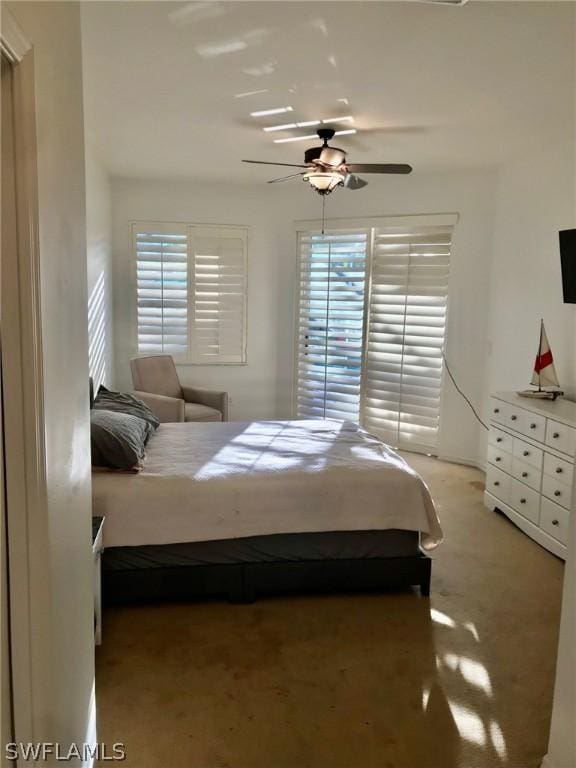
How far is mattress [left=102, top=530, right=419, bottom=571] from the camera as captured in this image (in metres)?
2.66

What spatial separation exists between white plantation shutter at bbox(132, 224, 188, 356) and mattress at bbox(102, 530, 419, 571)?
341cm

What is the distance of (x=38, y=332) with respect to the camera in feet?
3.95

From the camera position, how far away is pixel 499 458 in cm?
402

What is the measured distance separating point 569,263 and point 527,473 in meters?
1.36

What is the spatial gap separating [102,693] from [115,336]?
4.09 metres

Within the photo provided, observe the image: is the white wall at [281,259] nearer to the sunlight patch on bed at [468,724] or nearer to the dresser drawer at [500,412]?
the dresser drawer at [500,412]

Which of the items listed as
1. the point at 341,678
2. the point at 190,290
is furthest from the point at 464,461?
the point at 341,678

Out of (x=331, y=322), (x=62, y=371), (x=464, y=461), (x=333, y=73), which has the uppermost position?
(x=333, y=73)

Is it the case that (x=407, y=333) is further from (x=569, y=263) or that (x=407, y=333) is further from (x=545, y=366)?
(x=569, y=263)

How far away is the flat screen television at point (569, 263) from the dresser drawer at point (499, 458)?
3.79 feet

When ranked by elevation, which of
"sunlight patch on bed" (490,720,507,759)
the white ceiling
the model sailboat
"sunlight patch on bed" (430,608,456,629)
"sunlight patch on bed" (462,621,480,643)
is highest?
the white ceiling

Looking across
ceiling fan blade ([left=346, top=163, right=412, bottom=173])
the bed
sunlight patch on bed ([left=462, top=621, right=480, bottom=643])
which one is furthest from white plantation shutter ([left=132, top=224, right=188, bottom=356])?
sunlight patch on bed ([left=462, top=621, right=480, bottom=643])

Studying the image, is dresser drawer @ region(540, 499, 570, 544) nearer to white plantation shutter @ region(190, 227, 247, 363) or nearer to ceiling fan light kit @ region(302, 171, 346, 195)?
ceiling fan light kit @ region(302, 171, 346, 195)

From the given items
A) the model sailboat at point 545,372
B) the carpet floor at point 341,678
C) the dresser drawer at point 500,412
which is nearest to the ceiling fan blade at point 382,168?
the model sailboat at point 545,372
